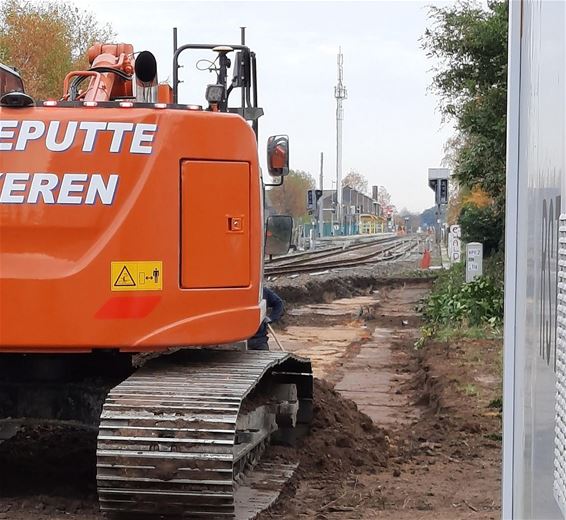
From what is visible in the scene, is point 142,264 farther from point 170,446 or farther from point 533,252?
point 533,252

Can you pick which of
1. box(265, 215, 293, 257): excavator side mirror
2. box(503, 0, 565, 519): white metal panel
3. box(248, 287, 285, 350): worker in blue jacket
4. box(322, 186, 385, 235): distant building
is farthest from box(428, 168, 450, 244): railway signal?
box(322, 186, 385, 235): distant building

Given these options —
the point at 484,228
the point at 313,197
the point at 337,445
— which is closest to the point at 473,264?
the point at 484,228

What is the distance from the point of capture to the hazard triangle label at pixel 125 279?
5.14 m

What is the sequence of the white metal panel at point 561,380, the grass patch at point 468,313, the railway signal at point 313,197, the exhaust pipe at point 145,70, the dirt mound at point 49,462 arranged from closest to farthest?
the white metal panel at point 561,380 < the exhaust pipe at point 145,70 < the dirt mound at point 49,462 < the grass patch at point 468,313 < the railway signal at point 313,197

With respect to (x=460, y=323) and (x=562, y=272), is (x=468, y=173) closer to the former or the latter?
(x=460, y=323)

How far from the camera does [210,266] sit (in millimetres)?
5367

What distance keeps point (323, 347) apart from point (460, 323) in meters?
2.24

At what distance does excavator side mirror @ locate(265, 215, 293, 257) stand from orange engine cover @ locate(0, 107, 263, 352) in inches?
48.8

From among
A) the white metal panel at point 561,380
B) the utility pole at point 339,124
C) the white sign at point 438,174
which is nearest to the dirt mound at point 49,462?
the white metal panel at point 561,380

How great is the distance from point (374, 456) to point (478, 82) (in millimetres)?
14760

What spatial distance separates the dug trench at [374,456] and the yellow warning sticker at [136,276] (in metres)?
1.31

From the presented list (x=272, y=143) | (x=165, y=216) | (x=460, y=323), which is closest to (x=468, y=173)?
(x=460, y=323)

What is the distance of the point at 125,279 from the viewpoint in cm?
515

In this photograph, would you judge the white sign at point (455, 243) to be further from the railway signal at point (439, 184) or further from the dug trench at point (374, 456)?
the dug trench at point (374, 456)
